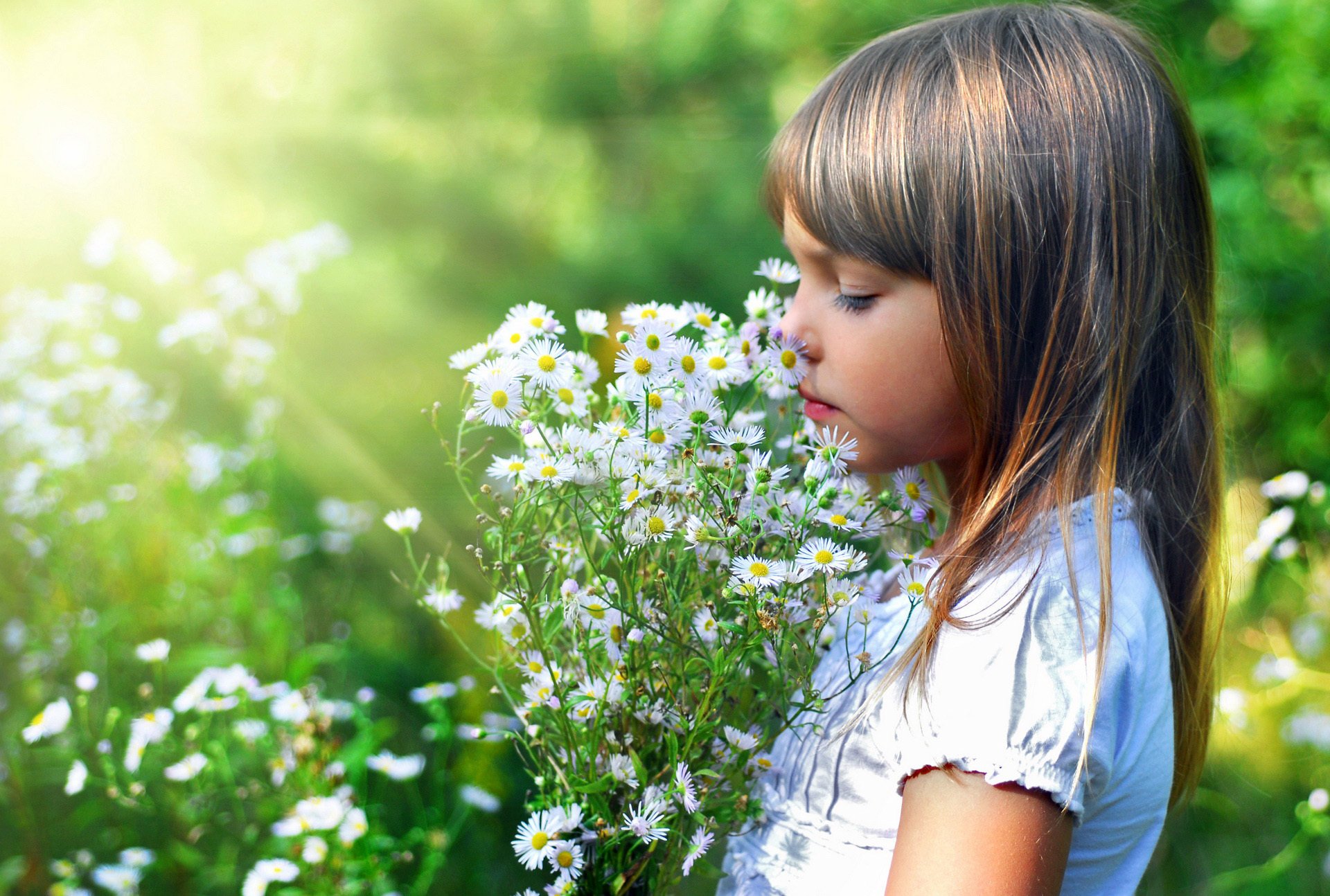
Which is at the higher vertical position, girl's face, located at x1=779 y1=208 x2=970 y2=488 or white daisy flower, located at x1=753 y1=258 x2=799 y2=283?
white daisy flower, located at x1=753 y1=258 x2=799 y2=283

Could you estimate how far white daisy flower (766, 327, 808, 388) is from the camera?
0.68 m

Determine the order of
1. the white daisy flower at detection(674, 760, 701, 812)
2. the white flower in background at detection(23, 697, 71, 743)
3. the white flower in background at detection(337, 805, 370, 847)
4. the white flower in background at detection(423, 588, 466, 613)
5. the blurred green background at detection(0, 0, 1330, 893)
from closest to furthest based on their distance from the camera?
the white daisy flower at detection(674, 760, 701, 812) → the white flower in background at detection(423, 588, 466, 613) → the white flower in background at detection(337, 805, 370, 847) → the white flower in background at detection(23, 697, 71, 743) → the blurred green background at detection(0, 0, 1330, 893)

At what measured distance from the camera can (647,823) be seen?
1.81 ft

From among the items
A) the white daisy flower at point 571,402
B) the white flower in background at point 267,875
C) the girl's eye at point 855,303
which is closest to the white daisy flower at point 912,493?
the girl's eye at point 855,303

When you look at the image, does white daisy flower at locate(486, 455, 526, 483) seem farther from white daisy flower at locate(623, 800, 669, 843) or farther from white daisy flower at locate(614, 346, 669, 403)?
white daisy flower at locate(623, 800, 669, 843)

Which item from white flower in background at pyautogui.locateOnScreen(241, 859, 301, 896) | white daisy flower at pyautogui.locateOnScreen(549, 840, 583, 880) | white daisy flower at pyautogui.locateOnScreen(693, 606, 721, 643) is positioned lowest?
white flower in background at pyautogui.locateOnScreen(241, 859, 301, 896)

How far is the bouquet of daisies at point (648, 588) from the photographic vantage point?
567 millimetres

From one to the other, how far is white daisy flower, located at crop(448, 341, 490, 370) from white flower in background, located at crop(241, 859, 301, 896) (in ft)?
2.02

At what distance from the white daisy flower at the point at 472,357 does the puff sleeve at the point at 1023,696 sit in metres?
0.35

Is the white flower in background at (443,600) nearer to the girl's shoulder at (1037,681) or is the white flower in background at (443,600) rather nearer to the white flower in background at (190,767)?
the girl's shoulder at (1037,681)

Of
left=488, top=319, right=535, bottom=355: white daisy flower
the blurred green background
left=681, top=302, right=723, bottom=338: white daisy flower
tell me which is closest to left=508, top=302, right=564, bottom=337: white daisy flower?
left=488, top=319, right=535, bottom=355: white daisy flower

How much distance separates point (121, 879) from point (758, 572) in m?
0.87

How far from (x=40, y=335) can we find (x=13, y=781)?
806 mm

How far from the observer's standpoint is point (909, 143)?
27.6 inches
